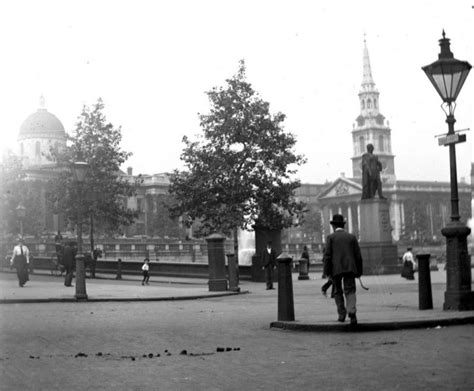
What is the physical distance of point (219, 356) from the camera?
9.66 m

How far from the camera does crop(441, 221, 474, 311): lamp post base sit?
14.0m

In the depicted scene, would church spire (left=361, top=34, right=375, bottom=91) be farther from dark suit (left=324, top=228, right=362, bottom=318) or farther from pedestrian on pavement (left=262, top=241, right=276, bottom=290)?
dark suit (left=324, top=228, right=362, bottom=318)

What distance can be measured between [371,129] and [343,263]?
14149cm

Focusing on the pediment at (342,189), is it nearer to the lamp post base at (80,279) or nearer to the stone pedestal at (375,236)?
the stone pedestal at (375,236)

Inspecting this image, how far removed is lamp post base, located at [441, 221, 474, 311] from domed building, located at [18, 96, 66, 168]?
94629 mm

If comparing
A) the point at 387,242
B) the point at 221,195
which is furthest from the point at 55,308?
the point at 221,195

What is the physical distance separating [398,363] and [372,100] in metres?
150

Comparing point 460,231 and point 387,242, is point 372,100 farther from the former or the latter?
point 460,231

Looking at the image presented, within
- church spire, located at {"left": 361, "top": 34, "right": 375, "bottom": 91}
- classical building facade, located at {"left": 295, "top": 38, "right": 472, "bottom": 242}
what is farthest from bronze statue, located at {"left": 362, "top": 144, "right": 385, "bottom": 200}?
church spire, located at {"left": 361, "top": 34, "right": 375, "bottom": 91}

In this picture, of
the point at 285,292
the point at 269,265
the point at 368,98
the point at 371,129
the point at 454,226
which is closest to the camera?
the point at 285,292

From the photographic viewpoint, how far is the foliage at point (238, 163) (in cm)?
4203

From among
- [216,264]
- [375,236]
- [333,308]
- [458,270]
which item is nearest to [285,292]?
[458,270]

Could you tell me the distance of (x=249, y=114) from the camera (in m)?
42.6

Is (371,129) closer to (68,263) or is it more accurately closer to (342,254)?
(68,263)
